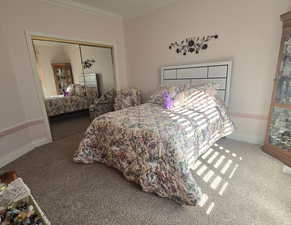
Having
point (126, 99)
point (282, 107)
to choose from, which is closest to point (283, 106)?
point (282, 107)

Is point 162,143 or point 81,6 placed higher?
point 81,6

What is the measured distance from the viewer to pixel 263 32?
2.21 m

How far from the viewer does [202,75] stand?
2.85m

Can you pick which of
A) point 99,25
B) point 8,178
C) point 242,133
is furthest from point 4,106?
point 242,133

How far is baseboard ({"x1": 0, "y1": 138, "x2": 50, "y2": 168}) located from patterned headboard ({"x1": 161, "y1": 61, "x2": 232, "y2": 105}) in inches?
109

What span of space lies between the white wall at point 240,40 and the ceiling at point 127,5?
156 millimetres

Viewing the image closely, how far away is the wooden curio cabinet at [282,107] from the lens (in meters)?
1.93

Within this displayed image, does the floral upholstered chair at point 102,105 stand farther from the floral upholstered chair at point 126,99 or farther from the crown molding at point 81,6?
the crown molding at point 81,6

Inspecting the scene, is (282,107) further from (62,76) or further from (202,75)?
(62,76)

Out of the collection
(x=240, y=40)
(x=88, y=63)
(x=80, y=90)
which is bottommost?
(x=80, y=90)

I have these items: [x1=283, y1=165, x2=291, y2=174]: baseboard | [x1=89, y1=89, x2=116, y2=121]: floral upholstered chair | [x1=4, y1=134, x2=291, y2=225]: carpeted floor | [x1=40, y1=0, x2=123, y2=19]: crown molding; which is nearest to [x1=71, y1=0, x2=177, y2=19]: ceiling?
[x1=40, y1=0, x2=123, y2=19]: crown molding

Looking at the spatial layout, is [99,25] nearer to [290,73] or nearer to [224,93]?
[224,93]

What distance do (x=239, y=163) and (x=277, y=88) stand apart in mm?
1161

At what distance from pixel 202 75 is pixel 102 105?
2.31 meters
